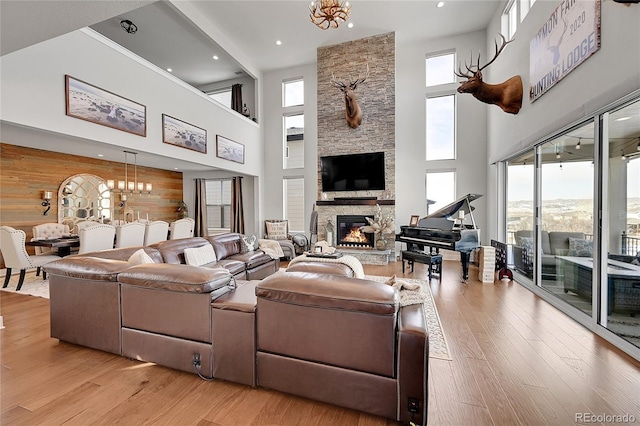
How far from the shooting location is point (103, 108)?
3.98 meters

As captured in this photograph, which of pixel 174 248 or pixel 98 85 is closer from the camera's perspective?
pixel 174 248

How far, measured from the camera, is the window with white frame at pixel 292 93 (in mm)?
7992

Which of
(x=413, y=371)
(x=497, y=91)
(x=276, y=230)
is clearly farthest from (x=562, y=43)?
(x=276, y=230)

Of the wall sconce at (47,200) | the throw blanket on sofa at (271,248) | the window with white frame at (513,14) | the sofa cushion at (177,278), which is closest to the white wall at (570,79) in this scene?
the window with white frame at (513,14)

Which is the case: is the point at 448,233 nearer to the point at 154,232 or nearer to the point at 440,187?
the point at 440,187

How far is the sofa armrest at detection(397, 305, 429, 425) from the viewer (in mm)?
1388

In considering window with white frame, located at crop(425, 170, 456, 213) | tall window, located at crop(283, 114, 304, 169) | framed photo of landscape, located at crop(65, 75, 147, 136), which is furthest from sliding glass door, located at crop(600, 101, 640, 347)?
tall window, located at crop(283, 114, 304, 169)

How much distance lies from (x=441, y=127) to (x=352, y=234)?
11.8 feet

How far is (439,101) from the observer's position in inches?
266

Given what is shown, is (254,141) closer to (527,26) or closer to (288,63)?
(288,63)

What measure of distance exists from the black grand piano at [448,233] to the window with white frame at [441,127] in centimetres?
210

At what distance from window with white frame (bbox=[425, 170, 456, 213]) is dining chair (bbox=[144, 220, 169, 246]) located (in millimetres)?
6314

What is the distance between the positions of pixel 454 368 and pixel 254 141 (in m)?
7.37

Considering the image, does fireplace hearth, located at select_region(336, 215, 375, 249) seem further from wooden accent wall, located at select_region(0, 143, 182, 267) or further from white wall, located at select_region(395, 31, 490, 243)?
wooden accent wall, located at select_region(0, 143, 182, 267)
